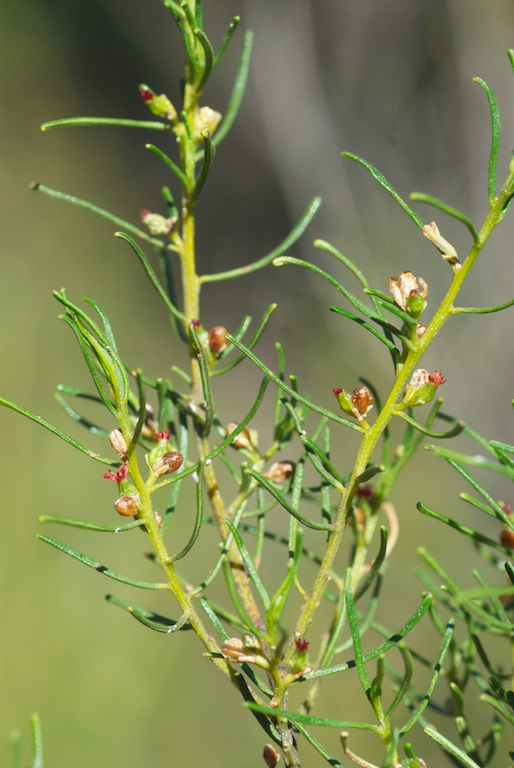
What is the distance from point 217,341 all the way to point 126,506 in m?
0.13

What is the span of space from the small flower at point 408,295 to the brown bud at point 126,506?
0.49 ft

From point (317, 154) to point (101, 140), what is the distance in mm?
1414

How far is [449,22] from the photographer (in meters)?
1.78

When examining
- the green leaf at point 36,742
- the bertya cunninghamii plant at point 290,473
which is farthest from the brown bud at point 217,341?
the green leaf at point 36,742

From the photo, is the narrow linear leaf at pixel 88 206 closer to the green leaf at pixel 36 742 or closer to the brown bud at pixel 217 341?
the brown bud at pixel 217 341

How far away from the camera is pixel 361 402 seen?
263 mm

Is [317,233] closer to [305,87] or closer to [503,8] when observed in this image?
[305,87]

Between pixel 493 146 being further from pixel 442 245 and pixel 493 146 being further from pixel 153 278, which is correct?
pixel 153 278

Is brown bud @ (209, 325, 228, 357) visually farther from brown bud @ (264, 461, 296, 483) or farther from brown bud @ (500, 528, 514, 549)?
brown bud @ (500, 528, 514, 549)

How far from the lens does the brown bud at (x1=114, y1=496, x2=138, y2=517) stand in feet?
0.76

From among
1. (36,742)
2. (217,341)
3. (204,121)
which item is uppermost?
(204,121)

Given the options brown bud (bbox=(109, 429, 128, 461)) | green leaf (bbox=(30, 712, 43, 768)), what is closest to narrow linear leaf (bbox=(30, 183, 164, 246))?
brown bud (bbox=(109, 429, 128, 461))

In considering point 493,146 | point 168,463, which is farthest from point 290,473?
point 493,146

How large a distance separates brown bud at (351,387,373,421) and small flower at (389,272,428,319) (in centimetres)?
4
